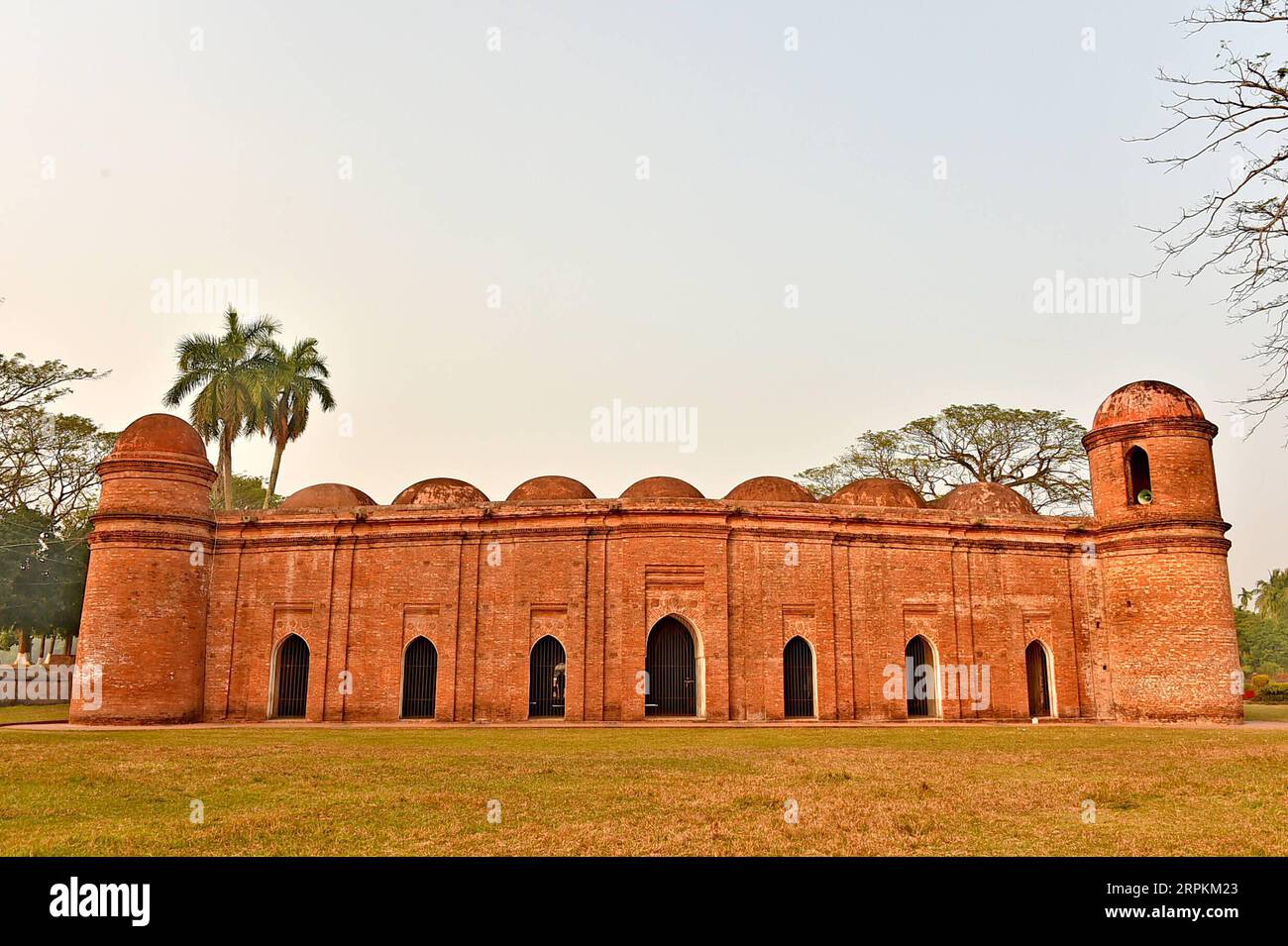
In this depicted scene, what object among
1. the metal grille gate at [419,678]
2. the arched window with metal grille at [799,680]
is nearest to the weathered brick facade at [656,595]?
the arched window with metal grille at [799,680]

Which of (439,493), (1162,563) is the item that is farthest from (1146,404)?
(439,493)

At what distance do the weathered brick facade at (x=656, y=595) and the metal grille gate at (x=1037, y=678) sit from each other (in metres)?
0.38

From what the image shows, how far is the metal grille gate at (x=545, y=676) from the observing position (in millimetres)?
21297

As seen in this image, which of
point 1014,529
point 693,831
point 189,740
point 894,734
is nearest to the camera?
point 693,831

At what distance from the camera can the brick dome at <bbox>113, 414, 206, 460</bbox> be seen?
2150cm

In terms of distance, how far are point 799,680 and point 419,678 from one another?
843 centimetres

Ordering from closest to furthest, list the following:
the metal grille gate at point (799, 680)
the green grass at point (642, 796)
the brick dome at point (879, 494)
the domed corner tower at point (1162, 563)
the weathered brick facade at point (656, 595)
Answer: the green grass at point (642, 796)
the weathered brick facade at point (656, 595)
the domed corner tower at point (1162, 563)
the metal grille gate at point (799, 680)
the brick dome at point (879, 494)

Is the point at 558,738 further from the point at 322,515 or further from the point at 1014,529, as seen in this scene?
the point at 1014,529

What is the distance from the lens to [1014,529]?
75.6ft

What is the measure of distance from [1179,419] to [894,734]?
10914 millimetres

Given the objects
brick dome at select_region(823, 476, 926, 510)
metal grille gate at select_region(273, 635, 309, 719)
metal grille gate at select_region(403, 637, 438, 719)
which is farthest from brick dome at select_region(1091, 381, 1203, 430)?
metal grille gate at select_region(273, 635, 309, 719)

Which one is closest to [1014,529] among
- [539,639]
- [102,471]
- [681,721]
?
[681,721]

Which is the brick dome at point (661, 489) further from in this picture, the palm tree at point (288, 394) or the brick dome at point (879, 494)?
the palm tree at point (288, 394)

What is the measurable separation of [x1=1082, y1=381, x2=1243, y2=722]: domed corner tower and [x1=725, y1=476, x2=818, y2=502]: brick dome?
7.14m
